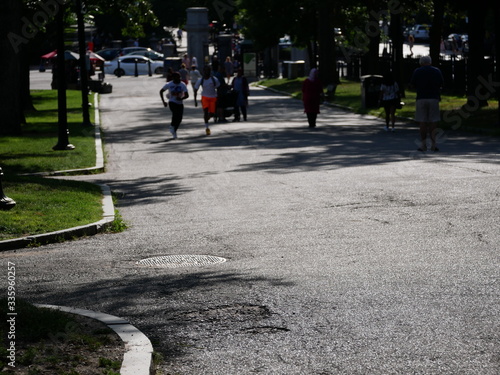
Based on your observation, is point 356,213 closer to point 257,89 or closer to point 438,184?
point 438,184

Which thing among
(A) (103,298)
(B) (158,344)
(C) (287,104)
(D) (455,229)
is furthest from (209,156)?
(C) (287,104)

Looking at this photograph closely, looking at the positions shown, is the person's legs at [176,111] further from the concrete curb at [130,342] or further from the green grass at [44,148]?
the concrete curb at [130,342]

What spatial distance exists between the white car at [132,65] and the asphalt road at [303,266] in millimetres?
55994

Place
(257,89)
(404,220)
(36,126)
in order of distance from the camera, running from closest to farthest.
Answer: (404,220)
(36,126)
(257,89)

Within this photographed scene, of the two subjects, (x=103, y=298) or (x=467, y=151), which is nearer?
(x=103, y=298)

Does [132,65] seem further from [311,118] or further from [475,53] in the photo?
[311,118]

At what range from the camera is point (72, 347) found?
21.8 feet

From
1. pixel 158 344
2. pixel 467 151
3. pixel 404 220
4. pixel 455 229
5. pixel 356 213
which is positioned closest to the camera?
pixel 158 344

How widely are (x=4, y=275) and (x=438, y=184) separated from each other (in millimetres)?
7863

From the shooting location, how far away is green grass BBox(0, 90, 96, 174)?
834 inches

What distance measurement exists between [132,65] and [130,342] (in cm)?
7146

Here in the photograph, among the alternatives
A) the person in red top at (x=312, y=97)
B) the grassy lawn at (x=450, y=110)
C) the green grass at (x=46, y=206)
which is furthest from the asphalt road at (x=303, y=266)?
the person in red top at (x=312, y=97)

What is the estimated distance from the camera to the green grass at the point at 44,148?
2117 cm

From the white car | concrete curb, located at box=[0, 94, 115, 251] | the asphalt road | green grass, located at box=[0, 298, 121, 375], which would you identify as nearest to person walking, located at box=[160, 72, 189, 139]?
the asphalt road
